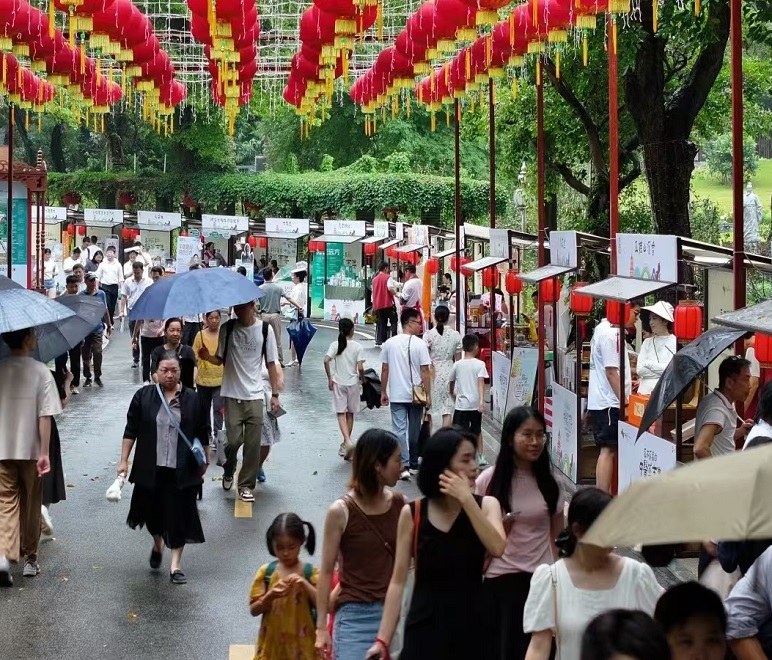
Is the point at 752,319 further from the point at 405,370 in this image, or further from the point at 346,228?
the point at 346,228

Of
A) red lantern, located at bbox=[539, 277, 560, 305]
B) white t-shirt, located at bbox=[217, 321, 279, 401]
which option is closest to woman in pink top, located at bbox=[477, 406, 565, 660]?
white t-shirt, located at bbox=[217, 321, 279, 401]

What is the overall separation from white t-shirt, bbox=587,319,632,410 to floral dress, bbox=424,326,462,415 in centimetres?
259

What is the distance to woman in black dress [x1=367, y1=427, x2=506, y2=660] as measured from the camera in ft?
18.9

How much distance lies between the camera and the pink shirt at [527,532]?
6.49 m

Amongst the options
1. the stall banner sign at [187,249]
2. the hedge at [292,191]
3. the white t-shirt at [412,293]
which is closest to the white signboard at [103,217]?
the hedge at [292,191]

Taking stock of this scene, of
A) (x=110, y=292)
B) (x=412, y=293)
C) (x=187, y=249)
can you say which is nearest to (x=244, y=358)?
(x=412, y=293)

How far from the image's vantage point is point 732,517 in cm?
341

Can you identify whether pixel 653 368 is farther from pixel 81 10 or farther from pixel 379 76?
pixel 379 76

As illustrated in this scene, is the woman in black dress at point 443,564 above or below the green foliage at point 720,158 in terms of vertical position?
below

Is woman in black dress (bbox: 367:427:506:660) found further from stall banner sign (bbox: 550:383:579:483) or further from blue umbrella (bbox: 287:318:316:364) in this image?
blue umbrella (bbox: 287:318:316:364)

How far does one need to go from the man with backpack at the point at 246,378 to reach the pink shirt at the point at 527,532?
6358 millimetres

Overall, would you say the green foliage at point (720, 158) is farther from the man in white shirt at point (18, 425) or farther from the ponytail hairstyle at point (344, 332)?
the man in white shirt at point (18, 425)

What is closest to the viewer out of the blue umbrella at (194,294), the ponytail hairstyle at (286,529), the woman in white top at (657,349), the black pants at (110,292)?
the ponytail hairstyle at (286,529)

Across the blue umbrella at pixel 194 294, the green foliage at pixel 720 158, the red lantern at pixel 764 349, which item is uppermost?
the green foliage at pixel 720 158
